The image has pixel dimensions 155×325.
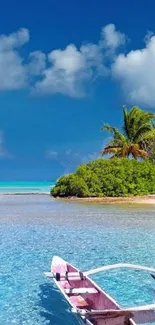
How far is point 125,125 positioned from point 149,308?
1440 inches

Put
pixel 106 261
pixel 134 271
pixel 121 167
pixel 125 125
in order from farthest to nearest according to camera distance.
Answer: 1. pixel 125 125
2. pixel 121 167
3. pixel 106 261
4. pixel 134 271

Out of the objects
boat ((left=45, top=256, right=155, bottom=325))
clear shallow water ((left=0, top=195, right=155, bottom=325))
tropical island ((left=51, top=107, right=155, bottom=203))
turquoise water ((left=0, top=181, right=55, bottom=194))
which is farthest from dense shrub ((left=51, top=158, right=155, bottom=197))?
boat ((left=45, top=256, right=155, bottom=325))

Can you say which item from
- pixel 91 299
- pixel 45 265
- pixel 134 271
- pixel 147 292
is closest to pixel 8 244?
pixel 45 265

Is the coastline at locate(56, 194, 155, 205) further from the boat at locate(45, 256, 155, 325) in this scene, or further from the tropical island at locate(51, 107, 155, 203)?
the boat at locate(45, 256, 155, 325)

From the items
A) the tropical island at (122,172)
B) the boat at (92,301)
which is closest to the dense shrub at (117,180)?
the tropical island at (122,172)

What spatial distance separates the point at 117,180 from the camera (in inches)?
1512

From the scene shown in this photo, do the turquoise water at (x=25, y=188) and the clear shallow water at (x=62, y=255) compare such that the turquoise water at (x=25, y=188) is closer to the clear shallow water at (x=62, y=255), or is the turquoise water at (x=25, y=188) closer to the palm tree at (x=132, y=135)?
the palm tree at (x=132, y=135)

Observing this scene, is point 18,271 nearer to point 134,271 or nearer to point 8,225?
point 134,271

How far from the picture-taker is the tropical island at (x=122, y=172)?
1523 inches

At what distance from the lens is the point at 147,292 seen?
9797mm

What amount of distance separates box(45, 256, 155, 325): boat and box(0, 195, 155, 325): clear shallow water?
42 centimetres

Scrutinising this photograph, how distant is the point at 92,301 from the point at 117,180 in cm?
3044

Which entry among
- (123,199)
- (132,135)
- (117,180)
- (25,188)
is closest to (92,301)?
(123,199)

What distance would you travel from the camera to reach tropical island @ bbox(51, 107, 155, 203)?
38.7 meters
